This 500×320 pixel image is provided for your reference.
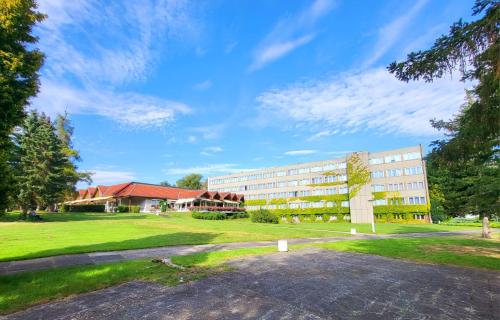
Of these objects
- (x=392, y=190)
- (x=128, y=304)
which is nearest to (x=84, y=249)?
(x=128, y=304)

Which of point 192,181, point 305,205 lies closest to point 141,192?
point 305,205

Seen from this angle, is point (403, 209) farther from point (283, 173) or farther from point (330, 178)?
point (283, 173)

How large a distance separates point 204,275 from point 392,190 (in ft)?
183

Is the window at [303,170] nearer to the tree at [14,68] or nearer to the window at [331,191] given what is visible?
the window at [331,191]

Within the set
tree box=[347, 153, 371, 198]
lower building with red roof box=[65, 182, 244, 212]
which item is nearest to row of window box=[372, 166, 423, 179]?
tree box=[347, 153, 371, 198]

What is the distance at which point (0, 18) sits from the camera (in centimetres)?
770

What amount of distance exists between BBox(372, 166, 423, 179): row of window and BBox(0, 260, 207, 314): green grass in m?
55.4

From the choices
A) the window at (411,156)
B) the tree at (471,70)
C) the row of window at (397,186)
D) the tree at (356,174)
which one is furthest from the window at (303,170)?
the tree at (471,70)

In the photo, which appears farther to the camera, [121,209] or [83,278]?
[121,209]

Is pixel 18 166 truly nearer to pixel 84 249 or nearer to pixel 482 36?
pixel 84 249

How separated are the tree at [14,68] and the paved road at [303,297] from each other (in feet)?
16.1

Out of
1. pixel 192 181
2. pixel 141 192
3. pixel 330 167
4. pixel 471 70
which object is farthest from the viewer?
pixel 192 181

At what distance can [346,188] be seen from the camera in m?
61.3

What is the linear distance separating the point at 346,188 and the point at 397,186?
980 cm
